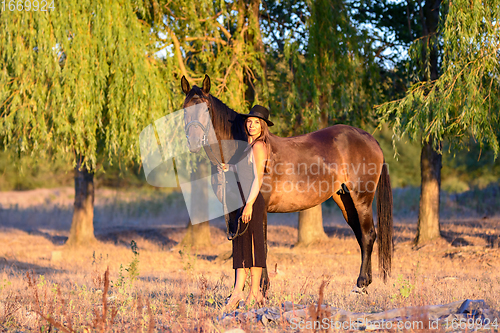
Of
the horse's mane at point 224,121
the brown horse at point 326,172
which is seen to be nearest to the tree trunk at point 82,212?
the brown horse at point 326,172

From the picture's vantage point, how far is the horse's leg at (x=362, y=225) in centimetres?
619

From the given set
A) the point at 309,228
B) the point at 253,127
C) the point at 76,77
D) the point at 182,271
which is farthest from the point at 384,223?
the point at 76,77

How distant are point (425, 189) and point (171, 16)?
7367 millimetres

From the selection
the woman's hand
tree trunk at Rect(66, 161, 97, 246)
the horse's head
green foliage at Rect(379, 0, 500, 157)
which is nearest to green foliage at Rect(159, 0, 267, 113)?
green foliage at Rect(379, 0, 500, 157)

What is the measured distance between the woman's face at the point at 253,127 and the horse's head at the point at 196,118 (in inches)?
16.8

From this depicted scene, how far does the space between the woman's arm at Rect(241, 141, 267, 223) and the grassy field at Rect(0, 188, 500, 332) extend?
687 millimetres

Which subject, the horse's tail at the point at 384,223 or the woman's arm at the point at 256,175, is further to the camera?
the horse's tail at the point at 384,223

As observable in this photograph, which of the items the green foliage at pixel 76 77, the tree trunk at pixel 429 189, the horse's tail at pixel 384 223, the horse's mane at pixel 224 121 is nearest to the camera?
the horse's mane at pixel 224 121

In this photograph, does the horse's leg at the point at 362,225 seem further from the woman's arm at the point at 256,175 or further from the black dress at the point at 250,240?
the woman's arm at the point at 256,175

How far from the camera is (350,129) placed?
658 cm

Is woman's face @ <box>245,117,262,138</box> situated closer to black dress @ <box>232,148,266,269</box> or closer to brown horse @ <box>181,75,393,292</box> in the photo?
black dress @ <box>232,148,266,269</box>

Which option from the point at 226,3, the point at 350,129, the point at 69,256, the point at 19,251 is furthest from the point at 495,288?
the point at 19,251

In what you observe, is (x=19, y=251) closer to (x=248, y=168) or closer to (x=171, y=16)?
(x=171, y=16)

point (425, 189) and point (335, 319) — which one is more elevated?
point (425, 189)
